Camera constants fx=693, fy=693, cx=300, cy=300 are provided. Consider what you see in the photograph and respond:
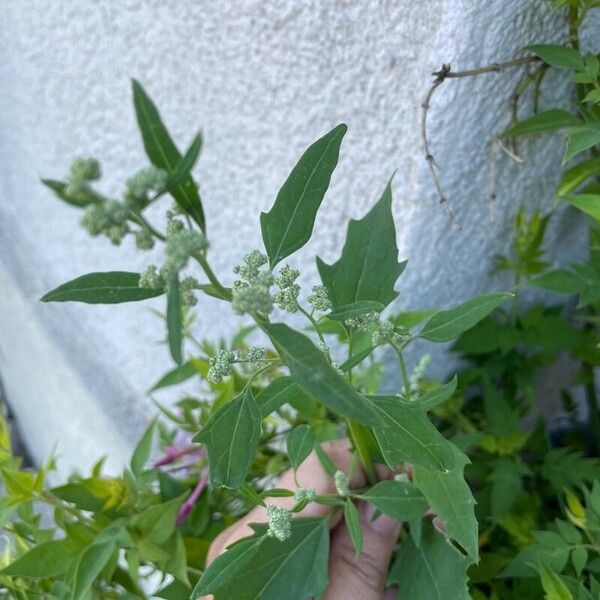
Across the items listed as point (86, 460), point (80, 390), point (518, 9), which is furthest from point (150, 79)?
point (86, 460)

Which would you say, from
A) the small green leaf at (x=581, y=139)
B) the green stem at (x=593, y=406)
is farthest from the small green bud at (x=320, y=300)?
the green stem at (x=593, y=406)

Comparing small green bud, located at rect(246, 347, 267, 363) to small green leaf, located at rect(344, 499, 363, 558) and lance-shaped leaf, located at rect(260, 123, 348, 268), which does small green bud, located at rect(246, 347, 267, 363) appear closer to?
lance-shaped leaf, located at rect(260, 123, 348, 268)

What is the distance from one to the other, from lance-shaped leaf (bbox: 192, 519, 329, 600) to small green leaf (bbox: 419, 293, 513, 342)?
0.18 meters

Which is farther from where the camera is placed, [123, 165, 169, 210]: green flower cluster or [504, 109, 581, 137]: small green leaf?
[504, 109, 581, 137]: small green leaf

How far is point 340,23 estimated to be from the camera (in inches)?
25.4

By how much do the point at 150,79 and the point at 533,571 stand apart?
2.37 feet

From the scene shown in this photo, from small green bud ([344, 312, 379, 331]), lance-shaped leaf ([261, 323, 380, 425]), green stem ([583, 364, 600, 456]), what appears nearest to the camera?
lance-shaped leaf ([261, 323, 380, 425])

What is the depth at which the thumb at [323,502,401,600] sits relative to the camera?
56 cm

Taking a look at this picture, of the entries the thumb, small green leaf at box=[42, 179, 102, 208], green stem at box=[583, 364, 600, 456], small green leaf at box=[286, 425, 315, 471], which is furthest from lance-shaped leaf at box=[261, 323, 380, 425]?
green stem at box=[583, 364, 600, 456]

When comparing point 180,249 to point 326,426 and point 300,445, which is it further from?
point 326,426

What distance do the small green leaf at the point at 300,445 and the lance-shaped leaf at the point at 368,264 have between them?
10cm

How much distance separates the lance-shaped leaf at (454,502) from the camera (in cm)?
43

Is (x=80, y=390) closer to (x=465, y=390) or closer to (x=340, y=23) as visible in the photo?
(x=465, y=390)

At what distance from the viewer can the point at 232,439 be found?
38 cm
